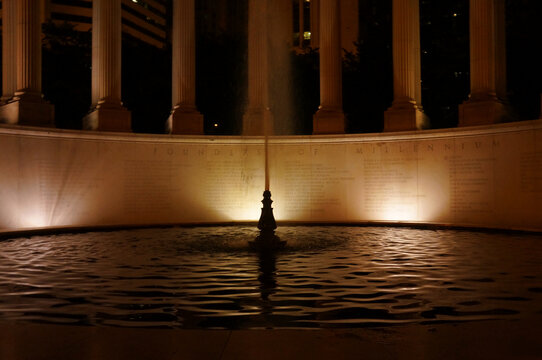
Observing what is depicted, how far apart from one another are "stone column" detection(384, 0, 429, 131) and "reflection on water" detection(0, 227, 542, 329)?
62.7ft

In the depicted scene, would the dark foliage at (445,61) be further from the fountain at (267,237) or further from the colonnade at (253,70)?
the fountain at (267,237)

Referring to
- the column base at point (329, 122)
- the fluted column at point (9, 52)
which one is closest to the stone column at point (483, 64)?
the column base at point (329, 122)

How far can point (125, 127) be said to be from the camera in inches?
1992

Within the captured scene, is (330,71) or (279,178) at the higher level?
(330,71)

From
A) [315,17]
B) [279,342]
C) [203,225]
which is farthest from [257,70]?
[315,17]

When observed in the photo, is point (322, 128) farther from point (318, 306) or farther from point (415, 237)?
point (318, 306)

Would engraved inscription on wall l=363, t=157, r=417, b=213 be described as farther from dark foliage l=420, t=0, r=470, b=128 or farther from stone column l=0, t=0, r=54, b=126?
stone column l=0, t=0, r=54, b=126

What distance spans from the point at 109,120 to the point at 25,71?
804 cm

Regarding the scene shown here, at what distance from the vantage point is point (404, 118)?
50719 millimetres

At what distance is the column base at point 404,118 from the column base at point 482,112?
4.26 meters

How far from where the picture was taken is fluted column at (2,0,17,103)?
4688 centimetres

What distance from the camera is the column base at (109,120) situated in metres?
49.6

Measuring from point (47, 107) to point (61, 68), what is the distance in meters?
42.2

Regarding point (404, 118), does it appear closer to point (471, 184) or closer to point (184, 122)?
point (471, 184)
